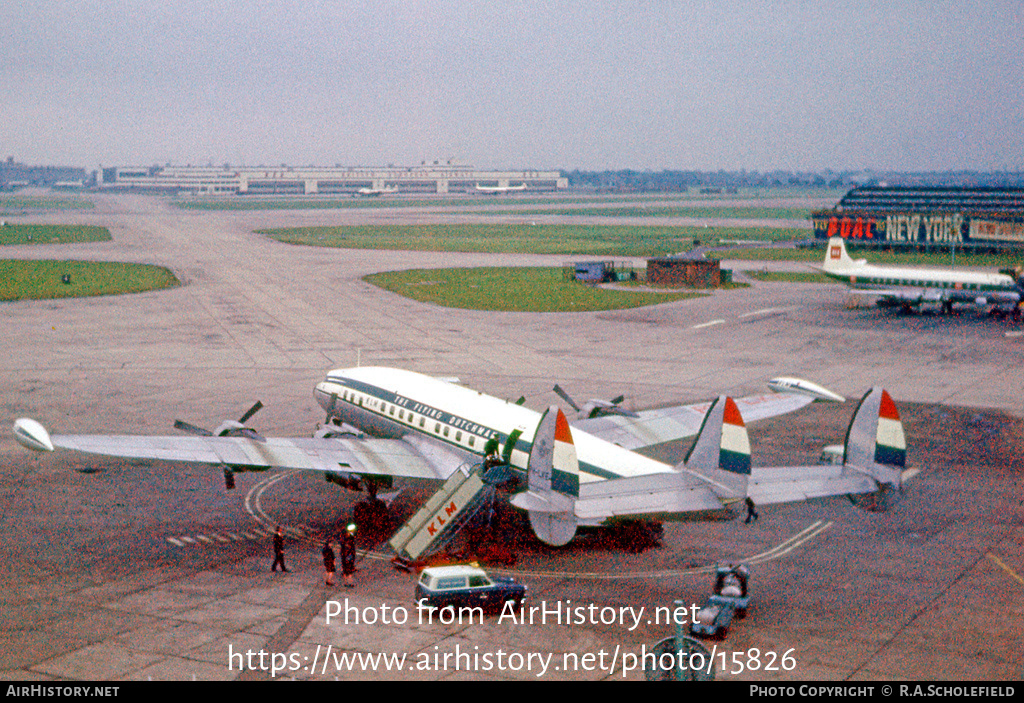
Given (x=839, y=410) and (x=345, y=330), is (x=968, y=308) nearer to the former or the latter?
(x=839, y=410)

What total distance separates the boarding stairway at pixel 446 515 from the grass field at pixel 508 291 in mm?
52497

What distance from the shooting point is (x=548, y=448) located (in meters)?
23.8

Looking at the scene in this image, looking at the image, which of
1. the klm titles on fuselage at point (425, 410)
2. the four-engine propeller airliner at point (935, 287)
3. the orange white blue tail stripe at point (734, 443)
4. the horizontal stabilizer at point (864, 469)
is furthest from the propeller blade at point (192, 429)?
the four-engine propeller airliner at point (935, 287)

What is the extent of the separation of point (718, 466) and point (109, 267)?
10008cm

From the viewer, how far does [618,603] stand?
2488 centimetres

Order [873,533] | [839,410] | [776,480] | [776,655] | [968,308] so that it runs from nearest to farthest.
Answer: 1. [776,655]
2. [776,480]
3. [873,533]
4. [839,410]
5. [968,308]

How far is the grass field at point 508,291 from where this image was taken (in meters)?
83.5

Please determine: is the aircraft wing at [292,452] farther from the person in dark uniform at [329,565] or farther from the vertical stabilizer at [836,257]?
the vertical stabilizer at [836,257]

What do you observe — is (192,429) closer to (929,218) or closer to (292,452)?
(292,452)

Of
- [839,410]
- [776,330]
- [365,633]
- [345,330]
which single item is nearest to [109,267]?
[345,330]

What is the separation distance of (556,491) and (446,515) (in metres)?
4.78

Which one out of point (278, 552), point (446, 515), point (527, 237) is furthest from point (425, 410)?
point (527, 237)

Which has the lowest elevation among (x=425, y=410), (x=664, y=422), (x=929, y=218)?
(x=664, y=422)

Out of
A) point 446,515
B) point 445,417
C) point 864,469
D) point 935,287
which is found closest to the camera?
point 864,469
